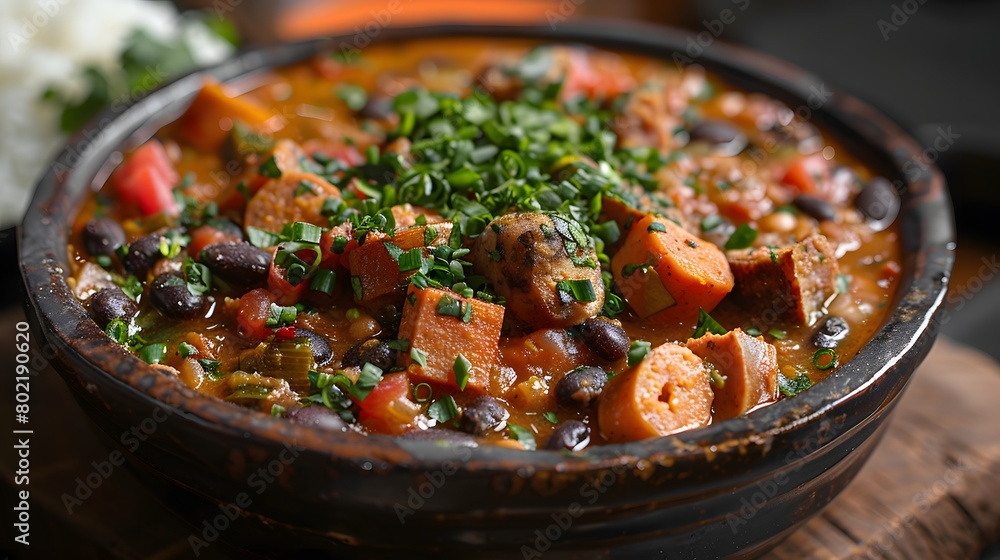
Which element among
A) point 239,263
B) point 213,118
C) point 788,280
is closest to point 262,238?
point 239,263

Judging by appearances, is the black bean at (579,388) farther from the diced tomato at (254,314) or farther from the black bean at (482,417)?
the diced tomato at (254,314)

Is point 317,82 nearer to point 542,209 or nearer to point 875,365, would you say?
point 542,209

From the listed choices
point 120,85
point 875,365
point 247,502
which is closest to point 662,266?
point 875,365

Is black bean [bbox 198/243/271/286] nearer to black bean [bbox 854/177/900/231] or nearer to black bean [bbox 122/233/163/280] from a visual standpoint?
black bean [bbox 122/233/163/280]

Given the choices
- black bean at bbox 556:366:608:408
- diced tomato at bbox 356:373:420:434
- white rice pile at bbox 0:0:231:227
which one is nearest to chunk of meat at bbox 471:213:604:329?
black bean at bbox 556:366:608:408

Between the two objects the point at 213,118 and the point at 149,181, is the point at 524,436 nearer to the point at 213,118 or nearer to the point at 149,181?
the point at 149,181
